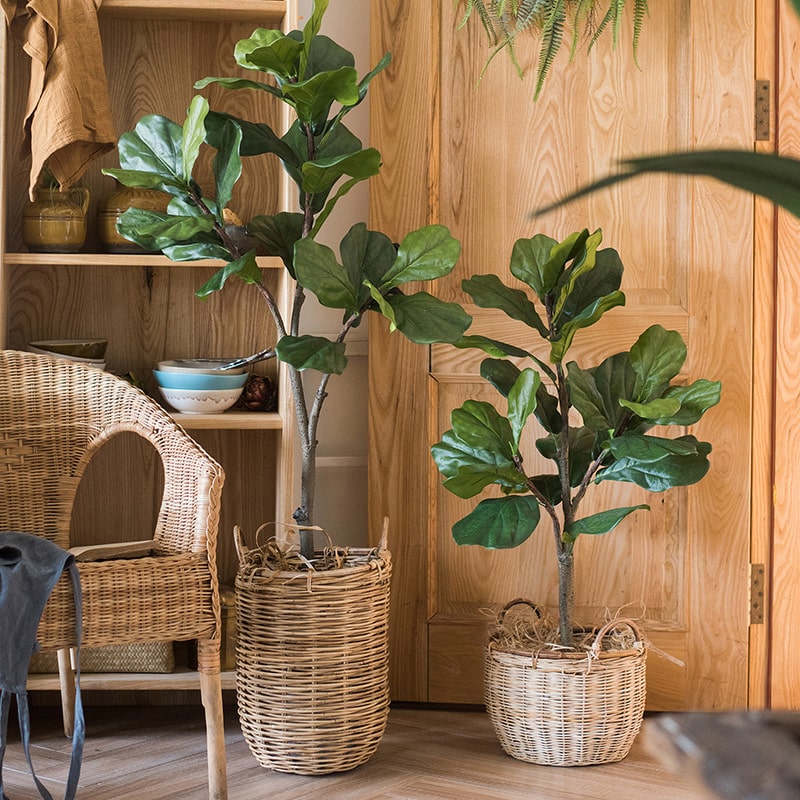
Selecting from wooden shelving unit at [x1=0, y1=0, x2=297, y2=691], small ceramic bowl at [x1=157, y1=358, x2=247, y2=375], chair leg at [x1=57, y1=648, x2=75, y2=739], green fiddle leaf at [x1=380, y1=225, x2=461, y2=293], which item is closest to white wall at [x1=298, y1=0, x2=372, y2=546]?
wooden shelving unit at [x1=0, y1=0, x2=297, y2=691]

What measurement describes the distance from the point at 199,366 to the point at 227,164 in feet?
2.04

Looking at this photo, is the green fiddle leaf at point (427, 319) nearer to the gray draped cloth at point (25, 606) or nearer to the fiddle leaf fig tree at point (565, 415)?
the fiddle leaf fig tree at point (565, 415)

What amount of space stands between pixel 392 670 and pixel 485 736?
0.29m

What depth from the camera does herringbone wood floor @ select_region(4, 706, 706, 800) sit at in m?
1.96

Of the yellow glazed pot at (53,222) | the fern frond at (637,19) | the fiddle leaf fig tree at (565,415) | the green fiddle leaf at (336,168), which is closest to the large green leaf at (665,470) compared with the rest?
the fiddle leaf fig tree at (565,415)

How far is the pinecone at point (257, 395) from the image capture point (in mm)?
2416

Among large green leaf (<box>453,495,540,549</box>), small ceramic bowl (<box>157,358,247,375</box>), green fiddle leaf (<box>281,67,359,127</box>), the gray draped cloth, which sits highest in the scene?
green fiddle leaf (<box>281,67,359,127</box>)

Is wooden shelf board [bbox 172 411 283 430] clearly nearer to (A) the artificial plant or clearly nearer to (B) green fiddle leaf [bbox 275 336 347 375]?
(B) green fiddle leaf [bbox 275 336 347 375]

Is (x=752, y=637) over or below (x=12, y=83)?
below

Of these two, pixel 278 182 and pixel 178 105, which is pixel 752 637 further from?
pixel 178 105

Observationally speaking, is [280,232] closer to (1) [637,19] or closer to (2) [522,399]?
(2) [522,399]

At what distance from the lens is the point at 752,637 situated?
2426 mm

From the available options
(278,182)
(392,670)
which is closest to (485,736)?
(392,670)

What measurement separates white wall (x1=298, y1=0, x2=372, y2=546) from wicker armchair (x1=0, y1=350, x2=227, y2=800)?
1.99ft
